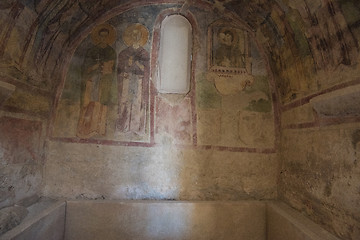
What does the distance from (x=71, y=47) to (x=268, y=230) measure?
5.13 meters

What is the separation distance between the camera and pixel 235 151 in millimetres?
5020

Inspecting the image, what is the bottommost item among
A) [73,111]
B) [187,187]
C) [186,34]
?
[187,187]

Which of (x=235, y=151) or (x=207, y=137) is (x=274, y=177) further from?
(x=207, y=137)

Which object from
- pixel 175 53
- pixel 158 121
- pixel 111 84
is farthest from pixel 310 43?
pixel 111 84

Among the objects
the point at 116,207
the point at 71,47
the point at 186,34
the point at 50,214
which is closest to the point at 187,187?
the point at 116,207

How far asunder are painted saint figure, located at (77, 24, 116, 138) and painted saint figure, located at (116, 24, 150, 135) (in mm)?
236

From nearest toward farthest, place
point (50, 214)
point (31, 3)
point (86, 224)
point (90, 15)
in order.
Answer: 1. point (31, 3)
2. point (50, 214)
3. point (86, 224)
4. point (90, 15)

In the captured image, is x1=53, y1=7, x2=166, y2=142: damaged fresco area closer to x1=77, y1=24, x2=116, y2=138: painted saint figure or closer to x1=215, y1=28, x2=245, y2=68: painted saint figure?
x1=77, y1=24, x2=116, y2=138: painted saint figure

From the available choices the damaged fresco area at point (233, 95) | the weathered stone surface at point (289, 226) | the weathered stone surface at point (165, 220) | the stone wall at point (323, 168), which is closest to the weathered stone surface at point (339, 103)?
the stone wall at point (323, 168)

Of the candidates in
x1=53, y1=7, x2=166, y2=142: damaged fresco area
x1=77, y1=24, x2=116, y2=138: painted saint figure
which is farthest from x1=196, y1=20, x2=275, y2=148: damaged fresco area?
x1=77, y1=24, x2=116, y2=138: painted saint figure

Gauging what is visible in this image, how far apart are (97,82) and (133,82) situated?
708 mm

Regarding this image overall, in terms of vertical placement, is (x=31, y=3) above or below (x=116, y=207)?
above

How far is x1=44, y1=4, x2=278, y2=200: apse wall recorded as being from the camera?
4.82 m

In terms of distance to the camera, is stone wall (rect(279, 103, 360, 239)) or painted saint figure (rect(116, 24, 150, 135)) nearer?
stone wall (rect(279, 103, 360, 239))
